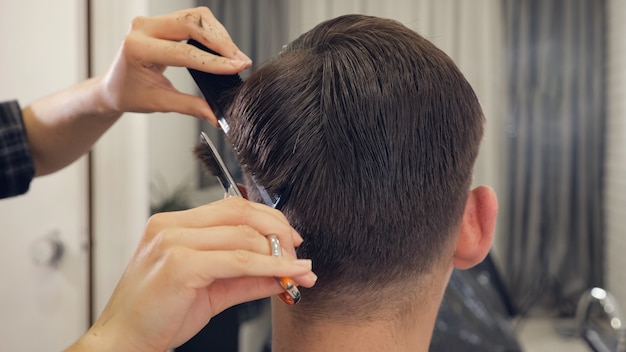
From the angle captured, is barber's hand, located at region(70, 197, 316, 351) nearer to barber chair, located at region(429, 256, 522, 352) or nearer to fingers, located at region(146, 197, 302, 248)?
fingers, located at region(146, 197, 302, 248)

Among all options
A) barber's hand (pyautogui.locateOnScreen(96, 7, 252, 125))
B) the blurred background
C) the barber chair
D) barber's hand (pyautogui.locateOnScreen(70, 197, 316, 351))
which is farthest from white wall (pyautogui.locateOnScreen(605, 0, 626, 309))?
barber's hand (pyautogui.locateOnScreen(70, 197, 316, 351))

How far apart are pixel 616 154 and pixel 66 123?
1284mm

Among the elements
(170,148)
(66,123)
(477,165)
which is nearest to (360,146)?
(66,123)

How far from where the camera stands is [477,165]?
1.48 metres

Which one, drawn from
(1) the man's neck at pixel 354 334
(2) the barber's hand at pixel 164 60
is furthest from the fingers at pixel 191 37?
(1) the man's neck at pixel 354 334

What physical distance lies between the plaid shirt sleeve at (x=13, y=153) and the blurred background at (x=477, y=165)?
57 centimetres

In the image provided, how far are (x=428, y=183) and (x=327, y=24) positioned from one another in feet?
0.74

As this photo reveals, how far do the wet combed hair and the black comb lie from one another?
3 centimetres

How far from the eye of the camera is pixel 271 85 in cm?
66

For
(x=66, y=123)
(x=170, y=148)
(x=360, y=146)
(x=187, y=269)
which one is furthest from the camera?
A: (x=170, y=148)

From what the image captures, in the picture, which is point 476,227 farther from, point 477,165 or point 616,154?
point 616,154

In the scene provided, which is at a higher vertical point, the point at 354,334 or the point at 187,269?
the point at 187,269

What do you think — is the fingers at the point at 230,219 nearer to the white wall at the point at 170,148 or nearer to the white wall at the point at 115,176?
the white wall at the point at 170,148

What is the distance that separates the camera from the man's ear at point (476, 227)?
747mm
